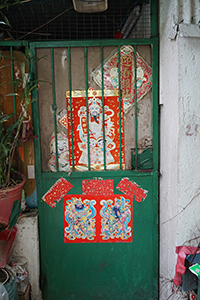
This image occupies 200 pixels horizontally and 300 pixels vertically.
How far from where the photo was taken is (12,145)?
195 cm

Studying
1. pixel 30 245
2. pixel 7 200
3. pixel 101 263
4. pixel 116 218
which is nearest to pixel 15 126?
pixel 7 200

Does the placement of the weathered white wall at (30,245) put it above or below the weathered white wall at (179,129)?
below

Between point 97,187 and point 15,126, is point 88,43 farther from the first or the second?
point 97,187

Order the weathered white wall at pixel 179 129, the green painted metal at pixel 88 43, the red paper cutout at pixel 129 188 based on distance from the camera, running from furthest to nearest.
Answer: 1. the red paper cutout at pixel 129 188
2. the green painted metal at pixel 88 43
3. the weathered white wall at pixel 179 129

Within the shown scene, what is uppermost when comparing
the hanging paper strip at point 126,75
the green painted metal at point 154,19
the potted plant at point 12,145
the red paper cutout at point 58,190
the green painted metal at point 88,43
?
the green painted metal at point 154,19

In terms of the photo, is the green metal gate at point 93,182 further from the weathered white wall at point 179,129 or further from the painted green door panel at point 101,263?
the weathered white wall at point 179,129

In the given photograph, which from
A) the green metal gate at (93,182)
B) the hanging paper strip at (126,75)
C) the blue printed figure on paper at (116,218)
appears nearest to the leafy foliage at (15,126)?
the green metal gate at (93,182)

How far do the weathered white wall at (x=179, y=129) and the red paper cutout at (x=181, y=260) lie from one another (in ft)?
0.19

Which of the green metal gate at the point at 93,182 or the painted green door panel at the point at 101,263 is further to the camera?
the painted green door panel at the point at 101,263

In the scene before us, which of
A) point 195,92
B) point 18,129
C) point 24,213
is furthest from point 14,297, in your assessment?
point 195,92

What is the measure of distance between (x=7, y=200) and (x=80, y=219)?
0.69 meters

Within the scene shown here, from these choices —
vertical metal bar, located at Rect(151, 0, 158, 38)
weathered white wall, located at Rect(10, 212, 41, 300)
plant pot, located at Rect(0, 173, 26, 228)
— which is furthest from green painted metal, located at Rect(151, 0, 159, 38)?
weathered white wall, located at Rect(10, 212, 41, 300)

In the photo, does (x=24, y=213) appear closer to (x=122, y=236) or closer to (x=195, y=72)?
(x=122, y=236)

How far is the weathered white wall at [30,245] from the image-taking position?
2.18 m
